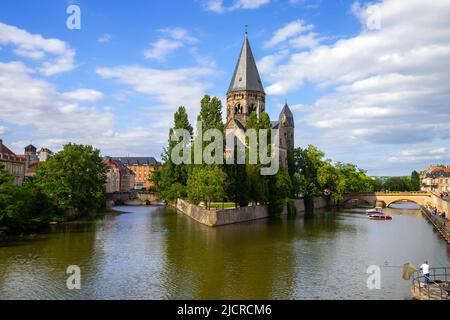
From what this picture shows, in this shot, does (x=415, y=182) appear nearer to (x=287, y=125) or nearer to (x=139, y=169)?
(x=287, y=125)

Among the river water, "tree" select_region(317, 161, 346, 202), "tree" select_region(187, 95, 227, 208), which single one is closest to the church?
"tree" select_region(317, 161, 346, 202)

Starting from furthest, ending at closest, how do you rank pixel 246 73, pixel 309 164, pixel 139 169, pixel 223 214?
pixel 139 169 → pixel 246 73 → pixel 309 164 → pixel 223 214

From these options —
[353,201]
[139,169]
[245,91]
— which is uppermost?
[245,91]

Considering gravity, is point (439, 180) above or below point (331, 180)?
above

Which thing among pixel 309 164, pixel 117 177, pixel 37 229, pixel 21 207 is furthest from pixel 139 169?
pixel 21 207

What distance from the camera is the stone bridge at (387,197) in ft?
316

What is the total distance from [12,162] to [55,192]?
1634 cm

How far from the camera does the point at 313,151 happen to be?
3834 inches

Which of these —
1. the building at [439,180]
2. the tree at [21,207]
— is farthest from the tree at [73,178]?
the building at [439,180]

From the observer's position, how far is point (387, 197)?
10069 centimetres

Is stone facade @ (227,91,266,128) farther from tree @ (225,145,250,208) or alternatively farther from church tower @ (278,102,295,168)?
tree @ (225,145,250,208)

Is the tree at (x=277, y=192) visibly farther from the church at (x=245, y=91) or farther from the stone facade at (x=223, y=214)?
the church at (x=245, y=91)
